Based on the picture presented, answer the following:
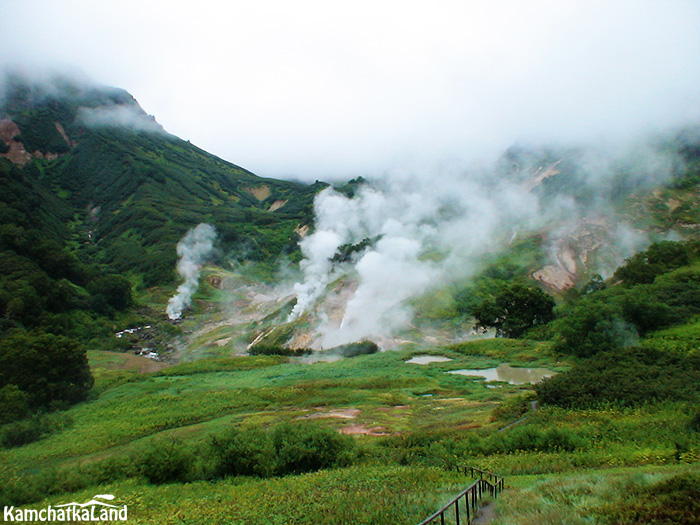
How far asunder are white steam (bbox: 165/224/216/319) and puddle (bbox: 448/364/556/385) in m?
60.5

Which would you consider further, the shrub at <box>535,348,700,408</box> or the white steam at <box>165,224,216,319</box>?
the white steam at <box>165,224,216,319</box>

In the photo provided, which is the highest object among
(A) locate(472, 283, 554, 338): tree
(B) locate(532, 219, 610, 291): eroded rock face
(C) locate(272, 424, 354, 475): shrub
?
(B) locate(532, 219, 610, 291): eroded rock face

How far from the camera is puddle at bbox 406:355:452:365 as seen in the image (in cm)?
4659

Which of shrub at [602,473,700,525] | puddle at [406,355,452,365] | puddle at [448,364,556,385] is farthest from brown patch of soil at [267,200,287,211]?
shrub at [602,473,700,525]

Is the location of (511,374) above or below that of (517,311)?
below

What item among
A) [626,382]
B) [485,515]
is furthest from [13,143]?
[485,515]

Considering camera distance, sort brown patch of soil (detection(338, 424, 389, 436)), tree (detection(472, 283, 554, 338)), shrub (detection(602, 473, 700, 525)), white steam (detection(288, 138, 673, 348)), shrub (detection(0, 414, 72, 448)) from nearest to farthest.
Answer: shrub (detection(602, 473, 700, 525))
brown patch of soil (detection(338, 424, 389, 436))
shrub (detection(0, 414, 72, 448))
tree (detection(472, 283, 554, 338))
white steam (detection(288, 138, 673, 348))

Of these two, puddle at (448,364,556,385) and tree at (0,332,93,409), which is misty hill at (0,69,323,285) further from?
puddle at (448,364,556,385)

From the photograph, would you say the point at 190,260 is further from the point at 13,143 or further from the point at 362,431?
the point at 13,143

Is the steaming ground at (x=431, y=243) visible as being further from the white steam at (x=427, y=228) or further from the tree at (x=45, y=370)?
the tree at (x=45, y=370)

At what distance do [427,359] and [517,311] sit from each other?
56.5ft

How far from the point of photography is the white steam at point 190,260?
8219cm

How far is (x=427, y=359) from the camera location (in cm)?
4809

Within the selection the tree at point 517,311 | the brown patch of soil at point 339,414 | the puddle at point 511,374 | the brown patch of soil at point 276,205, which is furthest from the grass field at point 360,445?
the brown patch of soil at point 276,205
